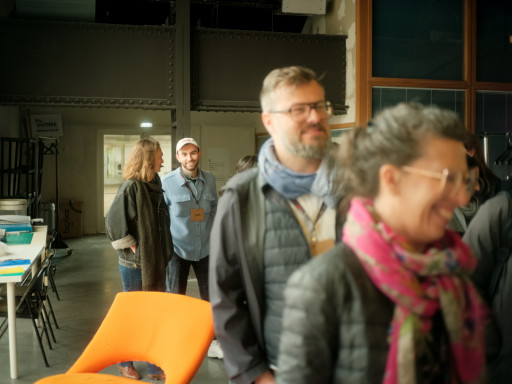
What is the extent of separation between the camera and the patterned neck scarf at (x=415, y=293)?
1.13 metres

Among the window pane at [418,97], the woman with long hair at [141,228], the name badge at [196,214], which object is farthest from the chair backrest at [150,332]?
the window pane at [418,97]

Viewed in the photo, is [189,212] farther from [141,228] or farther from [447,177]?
[447,177]

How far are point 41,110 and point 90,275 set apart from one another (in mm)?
5279

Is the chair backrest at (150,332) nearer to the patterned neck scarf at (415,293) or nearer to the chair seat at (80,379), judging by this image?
the chair seat at (80,379)

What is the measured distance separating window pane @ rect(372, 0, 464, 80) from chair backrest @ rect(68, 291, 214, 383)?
5499 mm

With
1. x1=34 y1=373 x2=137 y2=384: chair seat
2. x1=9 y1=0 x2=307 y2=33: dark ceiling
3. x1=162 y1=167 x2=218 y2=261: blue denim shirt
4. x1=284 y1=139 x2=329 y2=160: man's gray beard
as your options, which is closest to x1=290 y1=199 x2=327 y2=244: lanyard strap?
x1=284 y1=139 x2=329 y2=160: man's gray beard

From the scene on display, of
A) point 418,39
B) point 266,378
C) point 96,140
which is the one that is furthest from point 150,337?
point 96,140

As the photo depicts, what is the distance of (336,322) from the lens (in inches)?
46.7

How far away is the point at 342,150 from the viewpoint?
1285mm

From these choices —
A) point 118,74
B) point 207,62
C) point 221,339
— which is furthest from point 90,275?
point 221,339

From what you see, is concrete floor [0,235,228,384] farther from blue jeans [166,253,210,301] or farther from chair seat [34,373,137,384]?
chair seat [34,373,137,384]

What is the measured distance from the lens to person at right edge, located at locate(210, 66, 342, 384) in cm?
170

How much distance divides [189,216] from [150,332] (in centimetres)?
202

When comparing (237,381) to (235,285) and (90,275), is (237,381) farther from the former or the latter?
(90,275)
